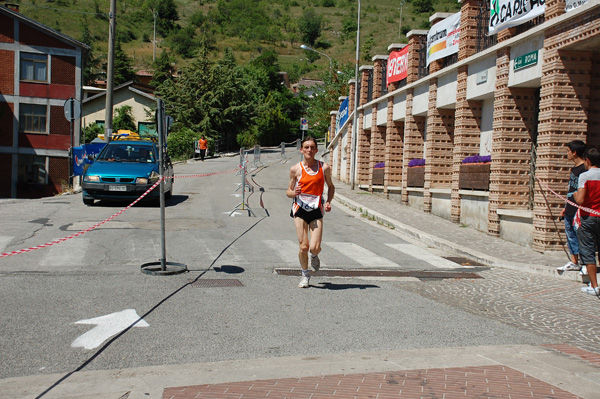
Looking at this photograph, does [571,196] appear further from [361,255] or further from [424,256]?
[361,255]

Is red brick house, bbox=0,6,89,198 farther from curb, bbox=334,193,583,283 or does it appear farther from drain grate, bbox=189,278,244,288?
drain grate, bbox=189,278,244,288

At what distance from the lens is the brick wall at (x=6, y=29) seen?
36.4m

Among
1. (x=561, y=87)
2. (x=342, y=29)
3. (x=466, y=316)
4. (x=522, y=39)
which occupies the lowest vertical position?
(x=466, y=316)

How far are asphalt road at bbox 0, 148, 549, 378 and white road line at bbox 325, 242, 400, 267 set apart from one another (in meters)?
0.02

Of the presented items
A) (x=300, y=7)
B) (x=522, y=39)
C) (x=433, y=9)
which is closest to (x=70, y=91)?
(x=522, y=39)

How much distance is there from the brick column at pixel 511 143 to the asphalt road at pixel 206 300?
8.60ft

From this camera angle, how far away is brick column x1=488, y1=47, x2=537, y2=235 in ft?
45.8

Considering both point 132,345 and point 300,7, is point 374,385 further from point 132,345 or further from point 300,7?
point 300,7

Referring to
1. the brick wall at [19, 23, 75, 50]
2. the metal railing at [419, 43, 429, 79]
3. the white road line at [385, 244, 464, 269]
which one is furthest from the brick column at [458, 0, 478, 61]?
the brick wall at [19, 23, 75, 50]

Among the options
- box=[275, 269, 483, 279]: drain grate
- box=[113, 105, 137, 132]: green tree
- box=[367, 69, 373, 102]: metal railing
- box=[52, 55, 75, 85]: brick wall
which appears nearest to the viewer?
box=[275, 269, 483, 279]: drain grate

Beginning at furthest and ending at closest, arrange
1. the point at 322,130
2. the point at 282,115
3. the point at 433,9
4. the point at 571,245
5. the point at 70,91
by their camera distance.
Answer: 1. the point at 433,9
2. the point at 282,115
3. the point at 322,130
4. the point at 70,91
5. the point at 571,245

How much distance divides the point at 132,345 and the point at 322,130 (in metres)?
60.8

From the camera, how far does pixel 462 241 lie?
A: 13.5 meters

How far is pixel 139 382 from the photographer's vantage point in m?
4.51
